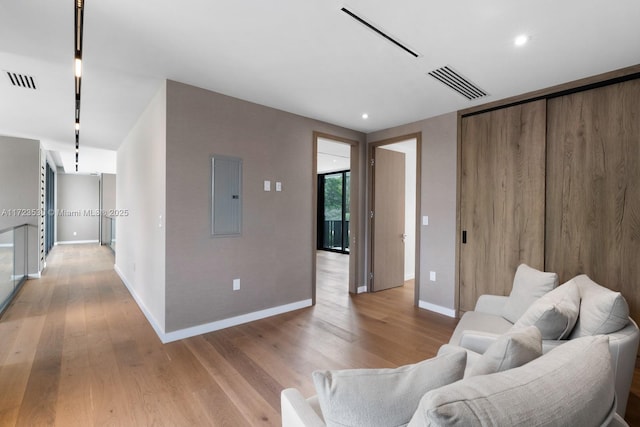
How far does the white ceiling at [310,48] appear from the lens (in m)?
1.91

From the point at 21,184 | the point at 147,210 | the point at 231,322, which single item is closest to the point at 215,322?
the point at 231,322

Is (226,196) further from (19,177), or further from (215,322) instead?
(19,177)

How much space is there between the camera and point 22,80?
2.98 metres

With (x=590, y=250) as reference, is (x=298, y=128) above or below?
above

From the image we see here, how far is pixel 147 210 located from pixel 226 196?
1.12 metres

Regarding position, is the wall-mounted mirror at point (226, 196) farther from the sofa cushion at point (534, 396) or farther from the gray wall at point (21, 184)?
the gray wall at point (21, 184)

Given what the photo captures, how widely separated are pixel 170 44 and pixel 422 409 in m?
2.75

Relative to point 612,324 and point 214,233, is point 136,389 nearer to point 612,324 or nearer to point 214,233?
point 214,233

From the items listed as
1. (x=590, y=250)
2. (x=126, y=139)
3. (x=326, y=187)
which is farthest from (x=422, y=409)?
(x=326, y=187)

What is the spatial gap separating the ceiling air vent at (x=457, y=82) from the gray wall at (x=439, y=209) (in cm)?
55

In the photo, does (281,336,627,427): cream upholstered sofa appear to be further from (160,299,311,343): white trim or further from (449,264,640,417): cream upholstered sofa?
(160,299,311,343): white trim

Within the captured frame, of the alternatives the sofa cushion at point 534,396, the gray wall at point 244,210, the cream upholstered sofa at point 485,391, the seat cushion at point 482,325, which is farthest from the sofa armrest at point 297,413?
the gray wall at point 244,210

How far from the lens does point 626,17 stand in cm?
196

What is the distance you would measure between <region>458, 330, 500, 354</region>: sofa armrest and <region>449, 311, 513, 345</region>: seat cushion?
0.43ft
